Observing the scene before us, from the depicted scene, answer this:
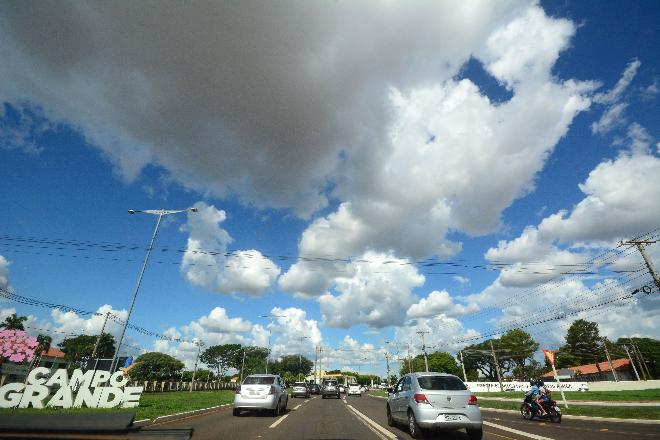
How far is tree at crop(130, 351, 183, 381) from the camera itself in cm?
9494

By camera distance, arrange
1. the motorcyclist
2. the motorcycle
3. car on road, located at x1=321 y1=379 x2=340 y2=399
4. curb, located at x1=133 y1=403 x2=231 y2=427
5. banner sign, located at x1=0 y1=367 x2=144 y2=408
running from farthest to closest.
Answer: car on road, located at x1=321 y1=379 x2=340 y2=399
the motorcyclist
the motorcycle
banner sign, located at x1=0 y1=367 x2=144 y2=408
curb, located at x1=133 y1=403 x2=231 y2=427

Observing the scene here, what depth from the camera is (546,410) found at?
14180 mm

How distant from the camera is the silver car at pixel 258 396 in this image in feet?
46.1

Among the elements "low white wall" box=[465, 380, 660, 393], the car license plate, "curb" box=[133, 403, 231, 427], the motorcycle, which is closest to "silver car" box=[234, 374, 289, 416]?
"curb" box=[133, 403, 231, 427]

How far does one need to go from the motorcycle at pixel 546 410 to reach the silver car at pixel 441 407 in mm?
7348

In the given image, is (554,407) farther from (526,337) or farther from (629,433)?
(526,337)

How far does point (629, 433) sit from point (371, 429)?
7403 mm

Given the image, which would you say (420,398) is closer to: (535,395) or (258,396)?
(258,396)

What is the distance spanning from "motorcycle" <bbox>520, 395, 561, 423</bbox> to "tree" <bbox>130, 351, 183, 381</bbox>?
322 feet

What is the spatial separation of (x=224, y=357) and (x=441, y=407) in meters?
136

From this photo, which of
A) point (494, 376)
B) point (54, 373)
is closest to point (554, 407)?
point (54, 373)

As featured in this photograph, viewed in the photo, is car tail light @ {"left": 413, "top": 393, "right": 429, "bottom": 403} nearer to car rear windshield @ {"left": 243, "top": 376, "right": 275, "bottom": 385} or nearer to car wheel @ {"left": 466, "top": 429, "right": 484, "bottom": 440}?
car wheel @ {"left": 466, "top": 429, "right": 484, "bottom": 440}

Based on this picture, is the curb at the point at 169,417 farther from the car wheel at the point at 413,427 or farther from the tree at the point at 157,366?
the tree at the point at 157,366

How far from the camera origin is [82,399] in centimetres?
1394
